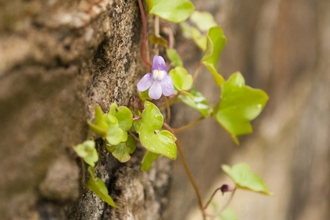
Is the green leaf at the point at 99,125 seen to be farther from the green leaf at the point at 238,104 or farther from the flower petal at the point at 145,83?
the green leaf at the point at 238,104

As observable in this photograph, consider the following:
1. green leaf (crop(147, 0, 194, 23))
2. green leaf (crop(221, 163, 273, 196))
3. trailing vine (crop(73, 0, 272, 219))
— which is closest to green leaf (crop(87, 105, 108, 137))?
trailing vine (crop(73, 0, 272, 219))

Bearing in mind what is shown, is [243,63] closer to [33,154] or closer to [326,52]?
[326,52]

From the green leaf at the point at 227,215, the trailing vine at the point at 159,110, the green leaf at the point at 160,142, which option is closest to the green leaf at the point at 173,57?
the trailing vine at the point at 159,110

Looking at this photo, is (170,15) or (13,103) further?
(170,15)

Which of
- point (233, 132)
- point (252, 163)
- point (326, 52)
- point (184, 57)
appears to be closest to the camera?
point (233, 132)

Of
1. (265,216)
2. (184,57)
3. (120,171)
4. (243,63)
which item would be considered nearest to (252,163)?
(265,216)

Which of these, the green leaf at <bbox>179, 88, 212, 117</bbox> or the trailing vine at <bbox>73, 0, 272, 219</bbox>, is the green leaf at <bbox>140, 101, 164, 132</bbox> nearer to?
the trailing vine at <bbox>73, 0, 272, 219</bbox>

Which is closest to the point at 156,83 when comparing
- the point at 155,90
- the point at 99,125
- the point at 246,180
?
the point at 155,90
